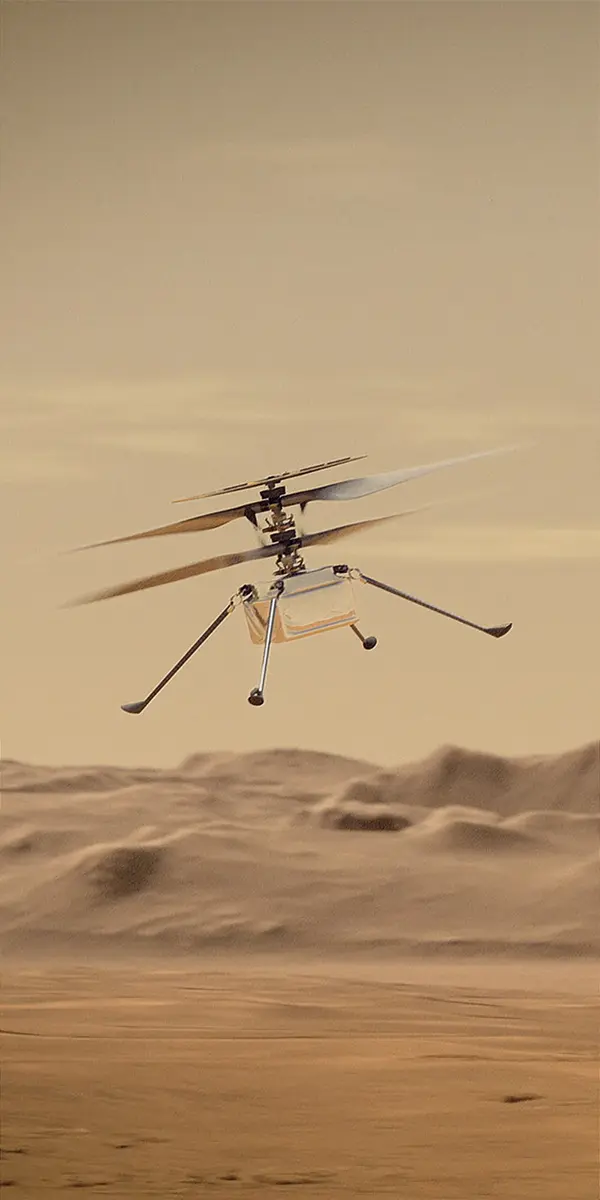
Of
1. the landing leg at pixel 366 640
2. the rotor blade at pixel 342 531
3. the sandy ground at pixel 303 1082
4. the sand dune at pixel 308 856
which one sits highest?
the rotor blade at pixel 342 531

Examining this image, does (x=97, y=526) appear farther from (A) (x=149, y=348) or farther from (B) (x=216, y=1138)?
(B) (x=216, y=1138)

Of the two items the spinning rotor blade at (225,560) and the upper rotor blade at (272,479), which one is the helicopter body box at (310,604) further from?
the upper rotor blade at (272,479)

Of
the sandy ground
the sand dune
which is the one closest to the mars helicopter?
the sand dune

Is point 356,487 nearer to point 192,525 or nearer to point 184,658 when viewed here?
point 192,525

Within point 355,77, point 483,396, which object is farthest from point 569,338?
point 355,77

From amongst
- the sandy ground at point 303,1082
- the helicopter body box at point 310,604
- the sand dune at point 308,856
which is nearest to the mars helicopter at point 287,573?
the helicopter body box at point 310,604

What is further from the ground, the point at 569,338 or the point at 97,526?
the point at 569,338
